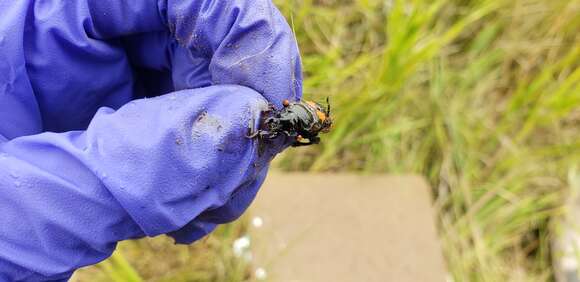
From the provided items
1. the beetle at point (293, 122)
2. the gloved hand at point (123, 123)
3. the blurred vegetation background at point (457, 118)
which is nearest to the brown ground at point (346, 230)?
the blurred vegetation background at point (457, 118)

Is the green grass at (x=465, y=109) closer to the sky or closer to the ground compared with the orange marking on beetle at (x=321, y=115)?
closer to the ground

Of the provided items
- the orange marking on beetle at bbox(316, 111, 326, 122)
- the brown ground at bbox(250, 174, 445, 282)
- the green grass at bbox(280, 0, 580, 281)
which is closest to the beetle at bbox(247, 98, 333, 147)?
the orange marking on beetle at bbox(316, 111, 326, 122)

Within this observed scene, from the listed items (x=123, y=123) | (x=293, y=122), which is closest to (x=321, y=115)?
(x=293, y=122)

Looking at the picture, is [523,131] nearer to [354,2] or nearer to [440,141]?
[440,141]

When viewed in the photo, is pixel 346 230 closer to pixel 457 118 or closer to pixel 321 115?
pixel 457 118

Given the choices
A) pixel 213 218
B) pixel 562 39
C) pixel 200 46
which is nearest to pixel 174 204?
pixel 213 218

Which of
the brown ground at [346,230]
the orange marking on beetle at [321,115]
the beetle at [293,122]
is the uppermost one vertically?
the beetle at [293,122]

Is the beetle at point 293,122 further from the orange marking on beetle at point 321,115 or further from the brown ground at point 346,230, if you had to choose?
the brown ground at point 346,230
